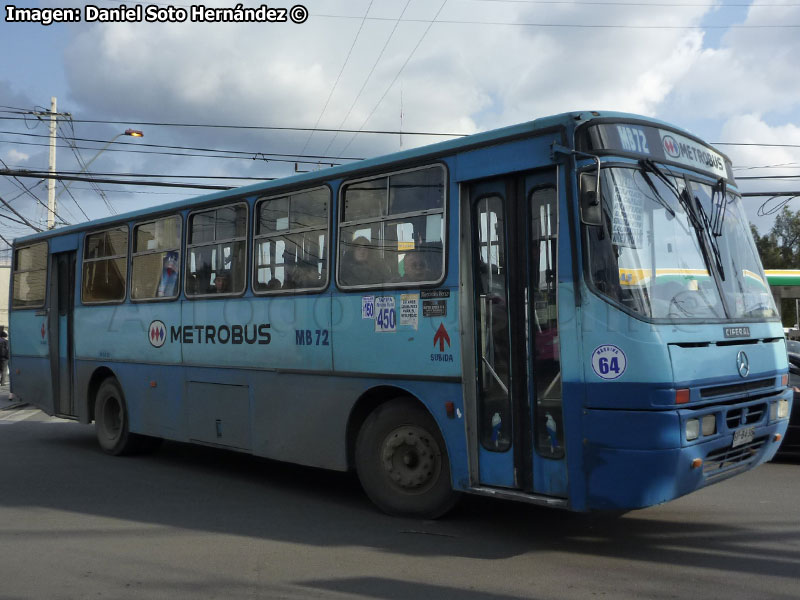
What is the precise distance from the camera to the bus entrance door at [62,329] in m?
11.8

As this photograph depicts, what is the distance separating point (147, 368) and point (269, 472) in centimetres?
206

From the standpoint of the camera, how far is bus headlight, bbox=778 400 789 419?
21.5 ft

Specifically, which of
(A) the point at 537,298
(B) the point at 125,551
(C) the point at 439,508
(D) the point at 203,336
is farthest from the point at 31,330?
(A) the point at 537,298

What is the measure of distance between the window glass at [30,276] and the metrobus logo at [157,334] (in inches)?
128

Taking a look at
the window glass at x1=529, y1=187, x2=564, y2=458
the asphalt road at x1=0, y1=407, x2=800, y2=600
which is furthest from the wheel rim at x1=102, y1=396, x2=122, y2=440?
the window glass at x1=529, y1=187, x2=564, y2=458

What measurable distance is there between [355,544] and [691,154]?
13.1ft

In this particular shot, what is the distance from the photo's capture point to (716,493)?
8.10m

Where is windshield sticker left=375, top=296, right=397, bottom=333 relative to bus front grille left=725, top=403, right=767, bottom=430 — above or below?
above

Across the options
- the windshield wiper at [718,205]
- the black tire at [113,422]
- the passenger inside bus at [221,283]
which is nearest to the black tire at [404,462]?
the passenger inside bus at [221,283]

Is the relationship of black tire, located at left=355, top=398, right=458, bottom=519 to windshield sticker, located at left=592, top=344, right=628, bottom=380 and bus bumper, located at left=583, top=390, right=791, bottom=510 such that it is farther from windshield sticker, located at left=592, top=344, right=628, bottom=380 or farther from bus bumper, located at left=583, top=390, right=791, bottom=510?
windshield sticker, located at left=592, top=344, right=628, bottom=380

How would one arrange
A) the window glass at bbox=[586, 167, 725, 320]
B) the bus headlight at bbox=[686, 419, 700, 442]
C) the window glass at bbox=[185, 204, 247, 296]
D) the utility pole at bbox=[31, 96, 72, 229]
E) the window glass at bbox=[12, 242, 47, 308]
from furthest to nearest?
the utility pole at bbox=[31, 96, 72, 229]
the window glass at bbox=[12, 242, 47, 308]
the window glass at bbox=[185, 204, 247, 296]
the window glass at bbox=[586, 167, 725, 320]
the bus headlight at bbox=[686, 419, 700, 442]

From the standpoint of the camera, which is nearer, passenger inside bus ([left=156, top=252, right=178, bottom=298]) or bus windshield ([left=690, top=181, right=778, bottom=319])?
bus windshield ([left=690, top=181, right=778, bottom=319])

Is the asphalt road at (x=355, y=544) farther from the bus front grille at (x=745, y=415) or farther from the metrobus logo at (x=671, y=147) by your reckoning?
the metrobus logo at (x=671, y=147)

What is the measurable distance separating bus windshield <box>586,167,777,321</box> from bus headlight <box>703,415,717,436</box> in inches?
27.8
